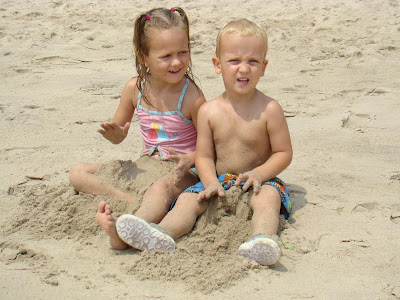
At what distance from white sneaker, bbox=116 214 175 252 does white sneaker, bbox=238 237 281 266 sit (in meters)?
0.36

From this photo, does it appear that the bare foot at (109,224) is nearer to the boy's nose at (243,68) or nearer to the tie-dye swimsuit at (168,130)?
the tie-dye swimsuit at (168,130)

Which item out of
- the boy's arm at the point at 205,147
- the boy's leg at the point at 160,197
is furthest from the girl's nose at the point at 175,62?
the boy's leg at the point at 160,197

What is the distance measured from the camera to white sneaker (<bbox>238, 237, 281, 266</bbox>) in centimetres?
242

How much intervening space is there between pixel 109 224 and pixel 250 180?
2.47 feet

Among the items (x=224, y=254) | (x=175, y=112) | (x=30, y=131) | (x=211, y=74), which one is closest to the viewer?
(x=224, y=254)

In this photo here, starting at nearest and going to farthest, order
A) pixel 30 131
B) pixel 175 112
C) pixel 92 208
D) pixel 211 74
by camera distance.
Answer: pixel 92 208, pixel 175 112, pixel 30 131, pixel 211 74

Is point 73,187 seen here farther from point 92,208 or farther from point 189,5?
point 189,5

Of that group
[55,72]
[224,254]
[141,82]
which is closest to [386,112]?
[141,82]

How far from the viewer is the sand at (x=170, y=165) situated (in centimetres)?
239

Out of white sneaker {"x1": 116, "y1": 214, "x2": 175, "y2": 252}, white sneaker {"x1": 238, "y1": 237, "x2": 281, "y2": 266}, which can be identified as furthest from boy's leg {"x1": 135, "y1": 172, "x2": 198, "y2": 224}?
white sneaker {"x1": 238, "y1": 237, "x2": 281, "y2": 266}

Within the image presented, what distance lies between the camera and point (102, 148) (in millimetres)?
4008

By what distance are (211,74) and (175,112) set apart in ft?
7.94

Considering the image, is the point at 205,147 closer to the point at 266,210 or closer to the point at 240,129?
the point at 240,129

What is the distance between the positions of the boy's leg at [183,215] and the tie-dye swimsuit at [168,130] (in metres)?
0.44
